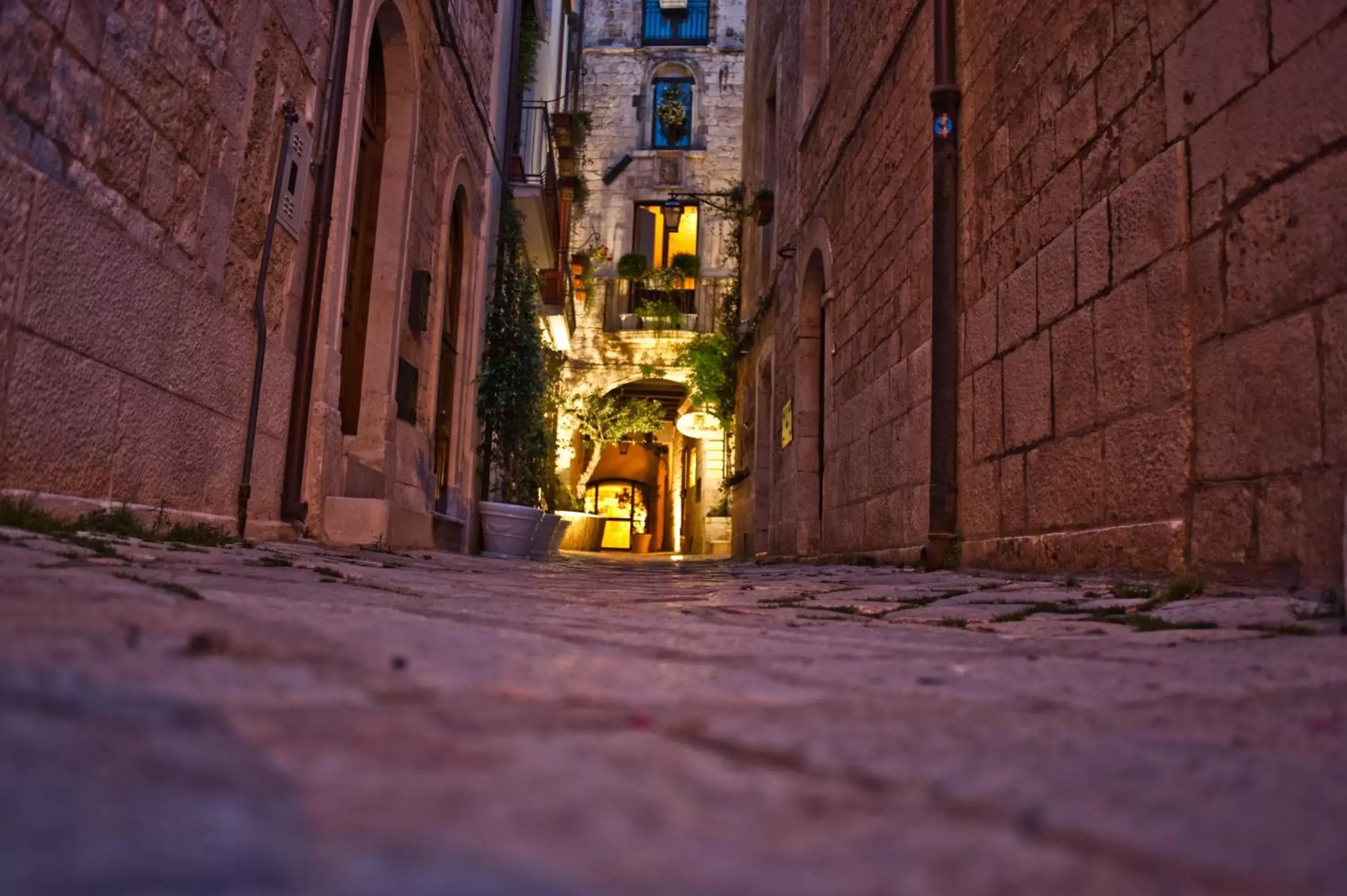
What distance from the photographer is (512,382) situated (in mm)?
8875

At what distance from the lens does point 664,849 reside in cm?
58

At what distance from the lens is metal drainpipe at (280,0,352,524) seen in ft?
14.9

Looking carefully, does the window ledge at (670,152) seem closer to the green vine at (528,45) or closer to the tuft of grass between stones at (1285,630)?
the green vine at (528,45)

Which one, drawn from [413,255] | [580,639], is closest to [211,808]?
[580,639]

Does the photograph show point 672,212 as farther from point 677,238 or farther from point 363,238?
point 363,238

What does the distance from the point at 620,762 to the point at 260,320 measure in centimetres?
391

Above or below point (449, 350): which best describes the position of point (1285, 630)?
below

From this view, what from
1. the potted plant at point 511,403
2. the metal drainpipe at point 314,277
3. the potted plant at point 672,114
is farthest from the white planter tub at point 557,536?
the potted plant at point 672,114

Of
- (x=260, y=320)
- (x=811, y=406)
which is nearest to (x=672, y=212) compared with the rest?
(x=811, y=406)

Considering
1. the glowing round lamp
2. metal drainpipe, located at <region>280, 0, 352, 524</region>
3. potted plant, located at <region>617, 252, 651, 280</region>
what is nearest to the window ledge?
potted plant, located at <region>617, 252, 651, 280</region>

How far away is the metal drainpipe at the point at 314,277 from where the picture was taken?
453 cm

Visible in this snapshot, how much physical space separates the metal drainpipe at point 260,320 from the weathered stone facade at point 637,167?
13.3 metres

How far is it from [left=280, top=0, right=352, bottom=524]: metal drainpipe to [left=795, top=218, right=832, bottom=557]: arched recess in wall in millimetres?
4142

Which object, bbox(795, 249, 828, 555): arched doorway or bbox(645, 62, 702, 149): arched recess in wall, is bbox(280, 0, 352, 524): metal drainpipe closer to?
bbox(795, 249, 828, 555): arched doorway
